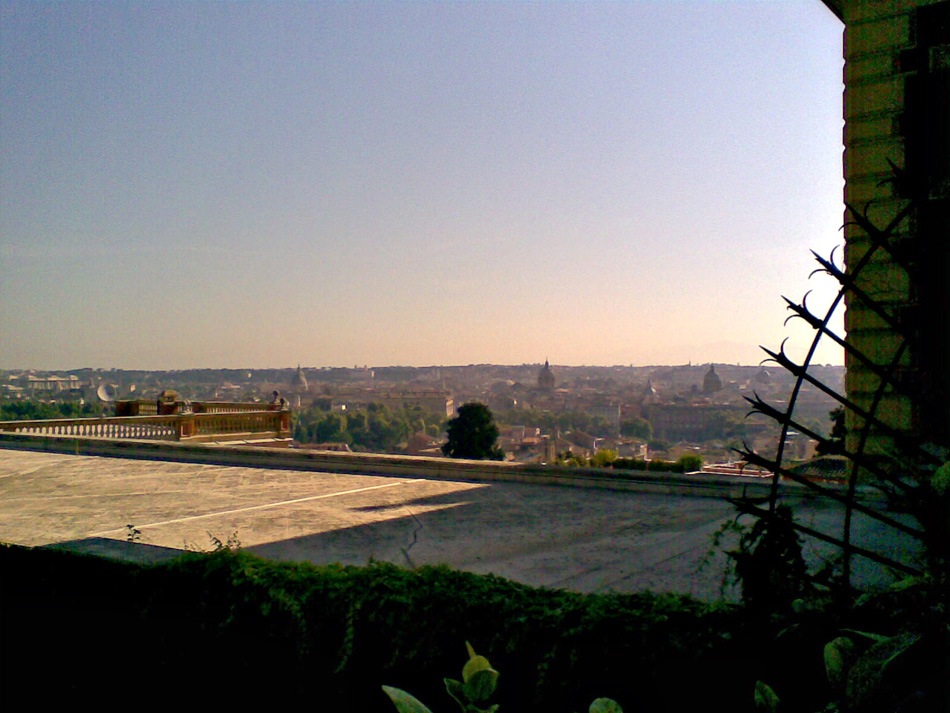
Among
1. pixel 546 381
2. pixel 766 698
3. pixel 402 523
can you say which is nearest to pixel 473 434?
pixel 402 523

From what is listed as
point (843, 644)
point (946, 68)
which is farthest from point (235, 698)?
point (946, 68)

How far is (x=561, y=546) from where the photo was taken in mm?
5012

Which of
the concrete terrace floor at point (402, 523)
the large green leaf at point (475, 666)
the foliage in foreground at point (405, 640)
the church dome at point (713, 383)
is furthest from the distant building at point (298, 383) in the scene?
the large green leaf at point (475, 666)

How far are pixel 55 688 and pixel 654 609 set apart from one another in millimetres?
3080

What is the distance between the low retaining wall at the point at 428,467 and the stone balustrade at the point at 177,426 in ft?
20.6

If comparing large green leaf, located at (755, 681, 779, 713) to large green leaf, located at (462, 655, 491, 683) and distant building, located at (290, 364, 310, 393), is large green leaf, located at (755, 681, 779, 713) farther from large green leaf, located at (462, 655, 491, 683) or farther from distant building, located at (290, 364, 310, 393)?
distant building, located at (290, 364, 310, 393)

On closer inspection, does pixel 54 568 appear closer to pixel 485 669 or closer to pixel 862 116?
pixel 485 669

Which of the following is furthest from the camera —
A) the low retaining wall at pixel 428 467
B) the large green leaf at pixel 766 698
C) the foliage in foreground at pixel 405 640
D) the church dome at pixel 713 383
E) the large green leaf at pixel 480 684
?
the church dome at pixel 713 383

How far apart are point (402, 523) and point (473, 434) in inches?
997

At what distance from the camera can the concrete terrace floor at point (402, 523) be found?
4.43 meters

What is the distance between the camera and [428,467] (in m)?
8.88

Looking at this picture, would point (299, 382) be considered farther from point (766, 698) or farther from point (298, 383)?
point (766, 698)

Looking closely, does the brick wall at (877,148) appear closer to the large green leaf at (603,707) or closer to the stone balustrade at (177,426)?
the large green leaf at (603,707)

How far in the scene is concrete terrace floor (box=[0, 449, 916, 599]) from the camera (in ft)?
14.5
